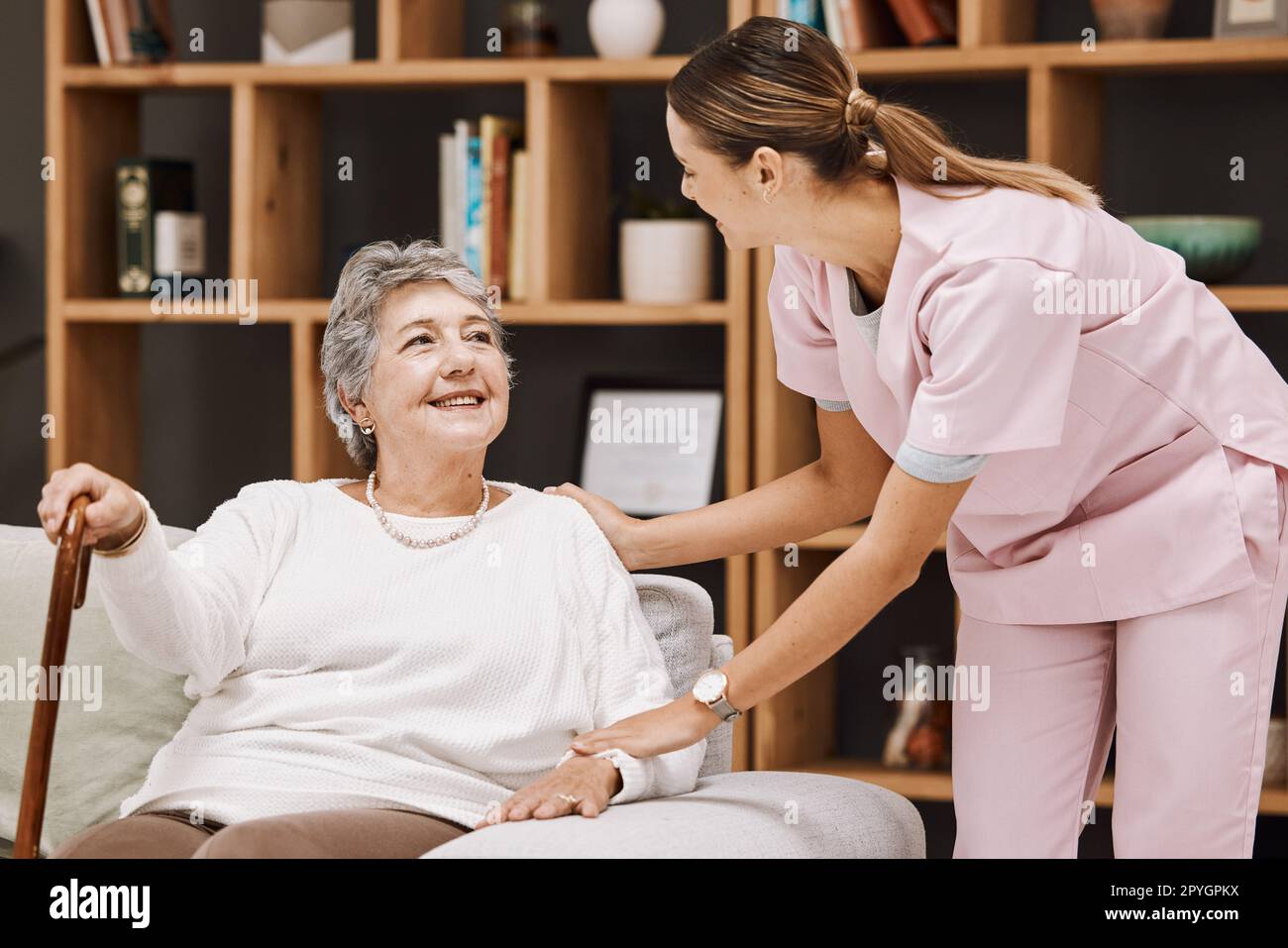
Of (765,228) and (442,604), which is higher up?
(765,228)

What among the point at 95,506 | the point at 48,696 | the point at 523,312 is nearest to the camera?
the point at 48,696

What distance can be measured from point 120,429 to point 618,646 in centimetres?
184

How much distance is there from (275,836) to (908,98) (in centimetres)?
201

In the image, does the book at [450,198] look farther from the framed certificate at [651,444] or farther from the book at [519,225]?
the framed certificate at [651,444]

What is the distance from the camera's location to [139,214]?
3.14 meters

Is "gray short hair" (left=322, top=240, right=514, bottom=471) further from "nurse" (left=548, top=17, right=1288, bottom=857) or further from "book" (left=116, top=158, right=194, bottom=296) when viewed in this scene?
"book" (left=116, top=158, right=194, bottom=296)

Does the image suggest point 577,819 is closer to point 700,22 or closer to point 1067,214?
point 1067,214

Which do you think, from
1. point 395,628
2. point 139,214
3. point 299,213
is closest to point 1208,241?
point 395,628

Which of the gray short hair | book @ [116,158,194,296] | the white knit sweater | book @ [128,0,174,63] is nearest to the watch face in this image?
the white knit sweater

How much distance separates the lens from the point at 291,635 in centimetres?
180

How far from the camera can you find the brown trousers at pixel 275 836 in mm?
1502

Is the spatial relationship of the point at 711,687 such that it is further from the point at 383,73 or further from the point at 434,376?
the point at 383,73
